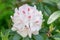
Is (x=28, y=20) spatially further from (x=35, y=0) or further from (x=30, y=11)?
(x=35, y=0)

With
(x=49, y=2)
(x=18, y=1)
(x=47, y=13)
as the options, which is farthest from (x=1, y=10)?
(x=47, y=13)

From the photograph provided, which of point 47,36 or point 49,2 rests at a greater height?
point 49,2

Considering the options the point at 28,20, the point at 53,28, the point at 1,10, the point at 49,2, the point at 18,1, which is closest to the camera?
the point at 28,20

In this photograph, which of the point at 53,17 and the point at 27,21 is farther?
the point at 53,17

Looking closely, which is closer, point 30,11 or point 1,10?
point 30,11

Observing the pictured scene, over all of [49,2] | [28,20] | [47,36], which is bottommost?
[47,36]

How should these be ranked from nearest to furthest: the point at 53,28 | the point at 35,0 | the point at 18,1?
1. the point at 53,28
2. the point at 35,0
3. the point at 18,1

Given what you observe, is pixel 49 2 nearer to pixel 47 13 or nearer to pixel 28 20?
pixel 47 13

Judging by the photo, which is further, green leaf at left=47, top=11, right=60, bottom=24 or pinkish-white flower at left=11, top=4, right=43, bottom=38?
green leaf at left=47, top=11, right=60, bottom=24
